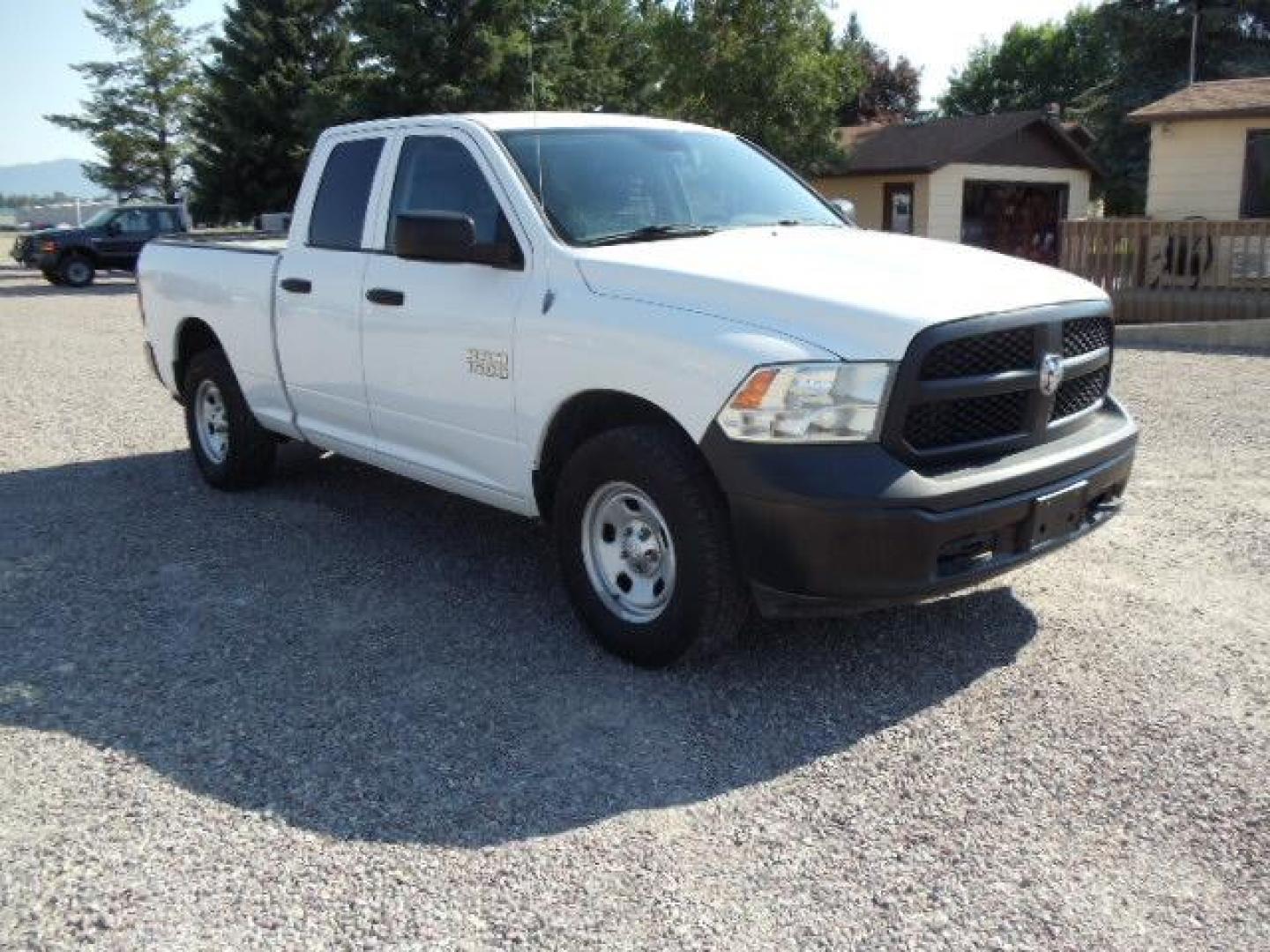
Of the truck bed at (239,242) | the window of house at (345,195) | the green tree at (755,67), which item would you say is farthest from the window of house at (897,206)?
the window of house at (345,195)

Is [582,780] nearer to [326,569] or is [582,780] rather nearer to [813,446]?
[813,446]

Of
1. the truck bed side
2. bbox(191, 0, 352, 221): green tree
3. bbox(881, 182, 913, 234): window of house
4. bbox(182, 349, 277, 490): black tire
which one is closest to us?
the truck bed side

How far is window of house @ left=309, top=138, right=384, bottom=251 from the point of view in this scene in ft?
18.1

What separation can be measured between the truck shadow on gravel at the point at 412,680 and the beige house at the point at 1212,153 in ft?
56.2

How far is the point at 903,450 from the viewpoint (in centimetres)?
364

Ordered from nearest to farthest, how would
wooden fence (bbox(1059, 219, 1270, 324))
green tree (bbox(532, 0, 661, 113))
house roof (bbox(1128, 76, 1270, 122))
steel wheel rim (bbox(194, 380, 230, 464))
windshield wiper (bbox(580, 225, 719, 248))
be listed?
windshield wiper (bbox(580, 225, 719, 248)) → steel wheel rim (bbox(194, 380, 230, 464)) → wooden fence (bbox(1059, 219, 1270, 324)) → house roof (bbox(1128, 76, 1270, 122)) → green tree (bbox(532, 0, 661, 113))

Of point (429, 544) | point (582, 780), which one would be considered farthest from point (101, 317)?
point (582, 780)

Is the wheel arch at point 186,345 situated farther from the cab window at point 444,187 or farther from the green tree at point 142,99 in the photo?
the green tree at point 142,99

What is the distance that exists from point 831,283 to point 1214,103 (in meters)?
18.3

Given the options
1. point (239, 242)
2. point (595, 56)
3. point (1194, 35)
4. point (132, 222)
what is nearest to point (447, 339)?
point (239, 242)

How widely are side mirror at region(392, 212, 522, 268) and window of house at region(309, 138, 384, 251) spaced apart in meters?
1.07

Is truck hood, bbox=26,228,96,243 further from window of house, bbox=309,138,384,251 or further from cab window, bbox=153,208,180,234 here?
window of house, bbox=309,138,384,251

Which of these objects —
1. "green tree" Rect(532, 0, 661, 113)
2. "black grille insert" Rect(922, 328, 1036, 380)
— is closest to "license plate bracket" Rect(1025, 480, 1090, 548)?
"black grille insert" Rect(922, 328, 1036, 380)

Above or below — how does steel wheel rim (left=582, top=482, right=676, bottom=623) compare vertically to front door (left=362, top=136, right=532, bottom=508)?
below
